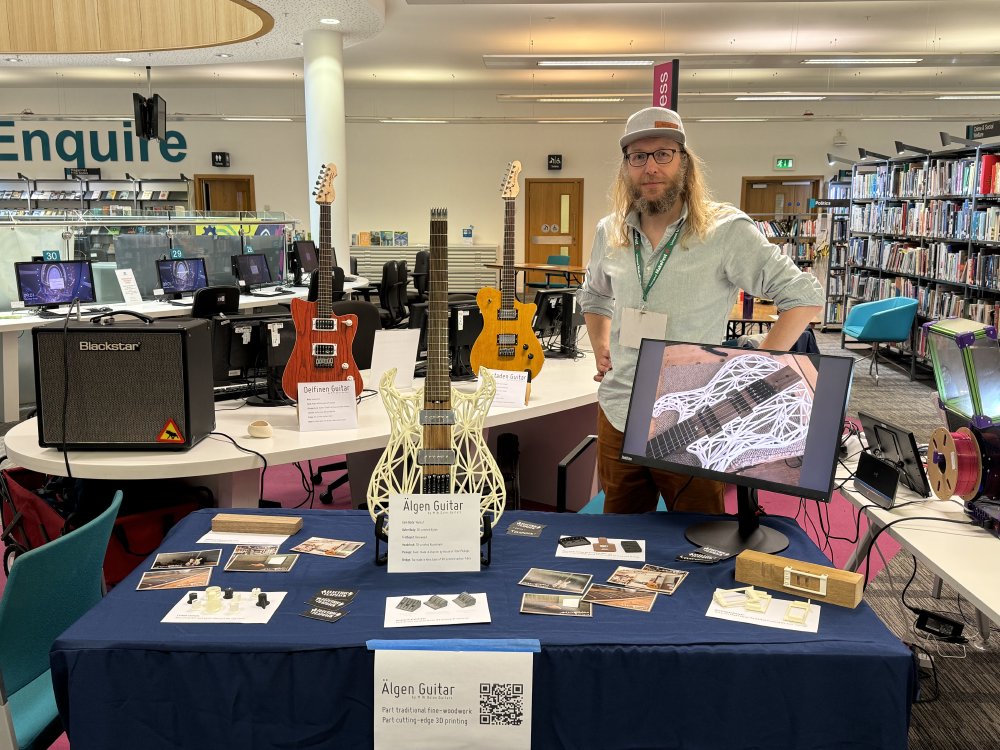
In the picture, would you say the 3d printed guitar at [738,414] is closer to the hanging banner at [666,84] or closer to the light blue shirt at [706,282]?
the light blue shirt at [706,282]

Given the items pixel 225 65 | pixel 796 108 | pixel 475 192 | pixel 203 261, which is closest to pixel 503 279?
pixel 203 261

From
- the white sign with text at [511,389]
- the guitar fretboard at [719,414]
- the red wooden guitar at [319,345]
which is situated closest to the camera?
the guitar fretboard at [719,414]

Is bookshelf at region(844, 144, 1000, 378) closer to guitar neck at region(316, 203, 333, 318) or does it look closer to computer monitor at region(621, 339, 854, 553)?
guitar neck at region(316, 203, 333, 318)

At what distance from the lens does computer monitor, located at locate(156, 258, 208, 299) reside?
737cm

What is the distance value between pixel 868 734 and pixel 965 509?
817 millimetres

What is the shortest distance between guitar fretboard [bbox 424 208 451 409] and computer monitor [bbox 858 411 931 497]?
1178 mm

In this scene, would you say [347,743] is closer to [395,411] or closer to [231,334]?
[395,411]

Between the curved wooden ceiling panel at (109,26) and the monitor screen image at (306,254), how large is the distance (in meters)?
2.28

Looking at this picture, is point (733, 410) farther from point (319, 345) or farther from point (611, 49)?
point (611, 49)

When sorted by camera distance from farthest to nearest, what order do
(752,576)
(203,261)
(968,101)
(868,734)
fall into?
(968,101), (203,261), (752,576), (868,734)

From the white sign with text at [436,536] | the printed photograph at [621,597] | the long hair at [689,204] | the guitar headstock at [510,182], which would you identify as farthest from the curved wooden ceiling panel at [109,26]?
the printed photograph at [621,597]

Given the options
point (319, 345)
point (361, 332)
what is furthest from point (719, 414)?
point (361, 332)

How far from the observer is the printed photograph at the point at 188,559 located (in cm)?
172

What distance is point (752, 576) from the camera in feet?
5.31
